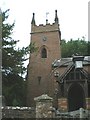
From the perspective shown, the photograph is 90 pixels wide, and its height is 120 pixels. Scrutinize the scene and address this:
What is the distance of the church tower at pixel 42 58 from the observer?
34375 mm

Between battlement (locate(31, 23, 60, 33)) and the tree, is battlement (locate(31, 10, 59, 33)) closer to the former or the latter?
battlement (locate(31, 23, 60, 33))

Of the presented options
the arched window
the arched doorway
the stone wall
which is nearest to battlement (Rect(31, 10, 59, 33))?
the arched window

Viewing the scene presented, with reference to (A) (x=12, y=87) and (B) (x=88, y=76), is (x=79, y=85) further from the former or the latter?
(A) (x=12, y=87)

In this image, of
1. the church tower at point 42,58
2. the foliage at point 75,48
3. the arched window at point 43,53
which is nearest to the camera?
the church tower at point 42,58

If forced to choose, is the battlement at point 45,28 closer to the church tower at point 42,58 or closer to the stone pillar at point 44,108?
the church tower at point 42,58

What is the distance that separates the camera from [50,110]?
1338 centimetres

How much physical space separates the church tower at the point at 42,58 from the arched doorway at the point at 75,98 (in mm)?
2850

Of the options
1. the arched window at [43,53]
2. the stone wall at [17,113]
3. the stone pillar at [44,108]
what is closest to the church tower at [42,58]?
the arched window at [43,53]

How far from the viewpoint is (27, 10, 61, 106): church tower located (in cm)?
3438

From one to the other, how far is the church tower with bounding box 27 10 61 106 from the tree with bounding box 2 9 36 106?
755 cm

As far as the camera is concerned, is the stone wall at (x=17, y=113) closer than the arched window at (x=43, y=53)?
Yes

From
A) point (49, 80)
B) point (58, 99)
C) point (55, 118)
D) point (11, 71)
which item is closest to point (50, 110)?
point (55, 118)

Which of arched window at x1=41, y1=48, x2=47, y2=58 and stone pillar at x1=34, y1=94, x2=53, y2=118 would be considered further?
arched window at x1=41, y1=48, x2=47, y2=58

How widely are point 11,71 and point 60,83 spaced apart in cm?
692
